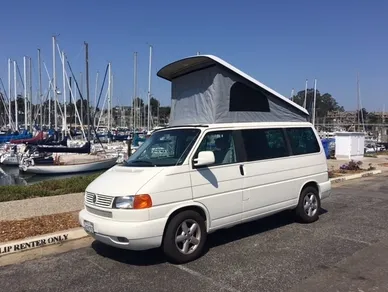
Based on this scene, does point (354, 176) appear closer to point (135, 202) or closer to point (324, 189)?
point (324, 189)

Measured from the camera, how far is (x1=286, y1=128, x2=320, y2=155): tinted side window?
753 cm

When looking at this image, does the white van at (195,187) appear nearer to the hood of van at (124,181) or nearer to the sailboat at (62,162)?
the hood of van at (124,181)

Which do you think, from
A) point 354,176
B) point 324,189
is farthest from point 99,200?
point 354,176

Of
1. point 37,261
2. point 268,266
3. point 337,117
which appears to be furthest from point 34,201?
point 337,117

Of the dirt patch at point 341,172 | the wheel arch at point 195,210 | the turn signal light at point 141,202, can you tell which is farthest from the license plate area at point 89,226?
the dirt patch at point 341,172

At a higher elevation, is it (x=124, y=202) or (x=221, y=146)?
(x=221, y=146)

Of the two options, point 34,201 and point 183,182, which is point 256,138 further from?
point 34,201

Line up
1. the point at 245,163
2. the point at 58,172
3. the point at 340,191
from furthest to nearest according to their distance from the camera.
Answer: the point at 58,172 → the point at 340,191 → the point at 245,163

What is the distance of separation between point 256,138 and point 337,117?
126 metres

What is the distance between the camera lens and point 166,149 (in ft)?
20.4

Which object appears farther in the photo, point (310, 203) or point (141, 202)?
point (310, 203)

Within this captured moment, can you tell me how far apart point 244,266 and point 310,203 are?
114 inches

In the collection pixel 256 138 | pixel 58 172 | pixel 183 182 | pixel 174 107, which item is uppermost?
pixel 174 107

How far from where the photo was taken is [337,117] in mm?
125000
